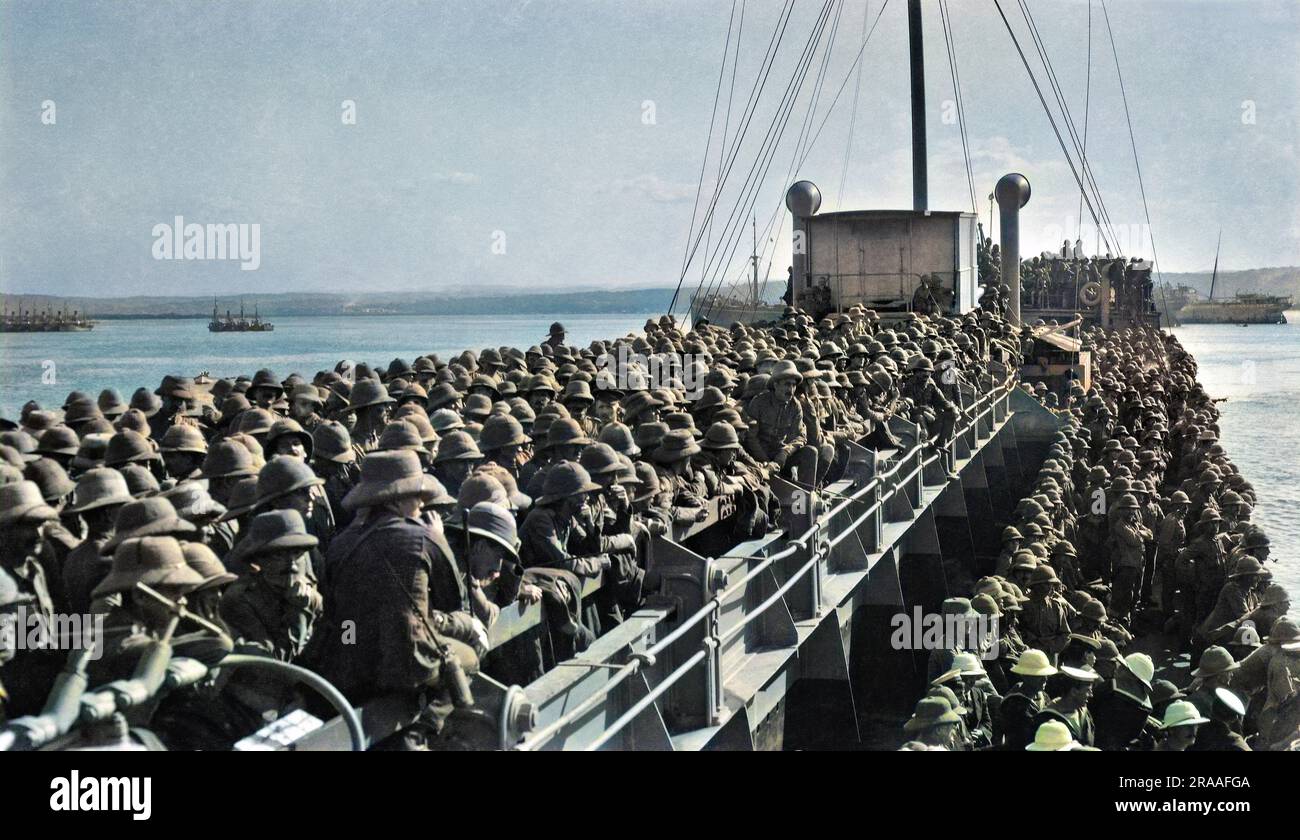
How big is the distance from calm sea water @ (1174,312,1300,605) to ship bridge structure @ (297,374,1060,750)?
1707 cm

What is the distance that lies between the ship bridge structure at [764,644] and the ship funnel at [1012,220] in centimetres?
2051

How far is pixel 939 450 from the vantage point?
1581cm

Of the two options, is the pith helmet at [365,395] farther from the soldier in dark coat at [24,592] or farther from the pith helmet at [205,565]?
the pith helmet at [205,565]

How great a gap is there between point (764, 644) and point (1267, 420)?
57.6 m

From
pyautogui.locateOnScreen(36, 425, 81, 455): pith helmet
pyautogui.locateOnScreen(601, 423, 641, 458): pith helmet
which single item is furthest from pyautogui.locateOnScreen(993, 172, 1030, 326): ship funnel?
pyautogui.locateOnScreen(36, 425, 81, 455): pith helmet

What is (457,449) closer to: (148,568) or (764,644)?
(764,644)

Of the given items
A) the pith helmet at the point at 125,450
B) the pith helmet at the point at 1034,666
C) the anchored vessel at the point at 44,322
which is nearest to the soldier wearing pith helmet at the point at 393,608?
the pith helmet at the point at 125,450

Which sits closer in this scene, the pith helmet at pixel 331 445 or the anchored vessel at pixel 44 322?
the pith helmet at pixel 331 445

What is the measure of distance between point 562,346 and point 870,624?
6.51m

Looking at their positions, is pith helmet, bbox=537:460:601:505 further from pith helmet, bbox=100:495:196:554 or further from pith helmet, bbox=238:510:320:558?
pith helmet, bbox=100:495:196:554

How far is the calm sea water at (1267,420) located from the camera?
112 feet
